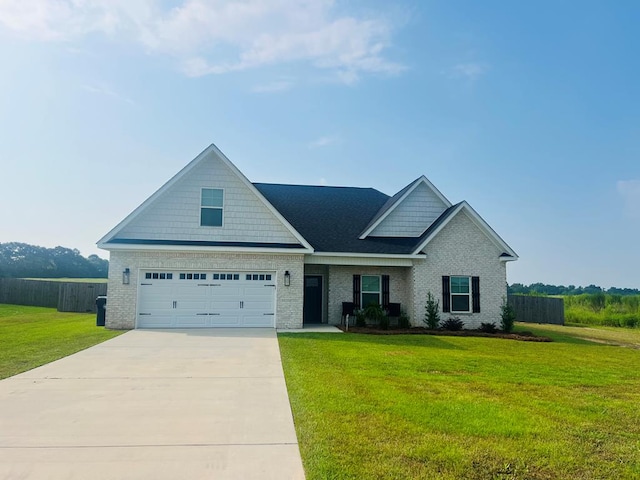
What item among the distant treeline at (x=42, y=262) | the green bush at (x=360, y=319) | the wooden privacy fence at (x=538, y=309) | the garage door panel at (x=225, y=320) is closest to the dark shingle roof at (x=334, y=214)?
the green bush at (x=360, y=319)

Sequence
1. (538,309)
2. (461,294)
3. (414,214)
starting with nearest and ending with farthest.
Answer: (461,294) < (414,214) < (538,309)

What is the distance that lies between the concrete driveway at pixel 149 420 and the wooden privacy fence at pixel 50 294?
18761 mm

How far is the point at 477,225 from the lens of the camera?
17125 mm

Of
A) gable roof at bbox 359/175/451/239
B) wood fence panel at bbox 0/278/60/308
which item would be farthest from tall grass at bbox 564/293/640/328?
wood fence panel at bbox 0/278/60/308

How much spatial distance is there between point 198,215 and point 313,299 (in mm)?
6351

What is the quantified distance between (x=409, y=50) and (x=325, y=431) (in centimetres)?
1283

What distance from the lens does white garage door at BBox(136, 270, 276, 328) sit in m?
14.9

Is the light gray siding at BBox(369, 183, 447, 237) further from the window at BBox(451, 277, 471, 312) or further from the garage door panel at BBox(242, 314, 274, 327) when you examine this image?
the garage door panel at BBox(242, 314, 274, 327)

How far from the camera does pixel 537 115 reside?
1811 cm

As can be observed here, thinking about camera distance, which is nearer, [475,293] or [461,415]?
[461,415]

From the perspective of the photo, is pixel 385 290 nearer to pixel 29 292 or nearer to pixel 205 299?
pixel 205 299

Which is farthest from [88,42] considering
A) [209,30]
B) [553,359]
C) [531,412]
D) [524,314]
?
[524,314]

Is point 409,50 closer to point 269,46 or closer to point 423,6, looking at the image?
point 423,6

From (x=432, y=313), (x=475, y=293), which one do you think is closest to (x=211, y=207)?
(x=432, y=313)
